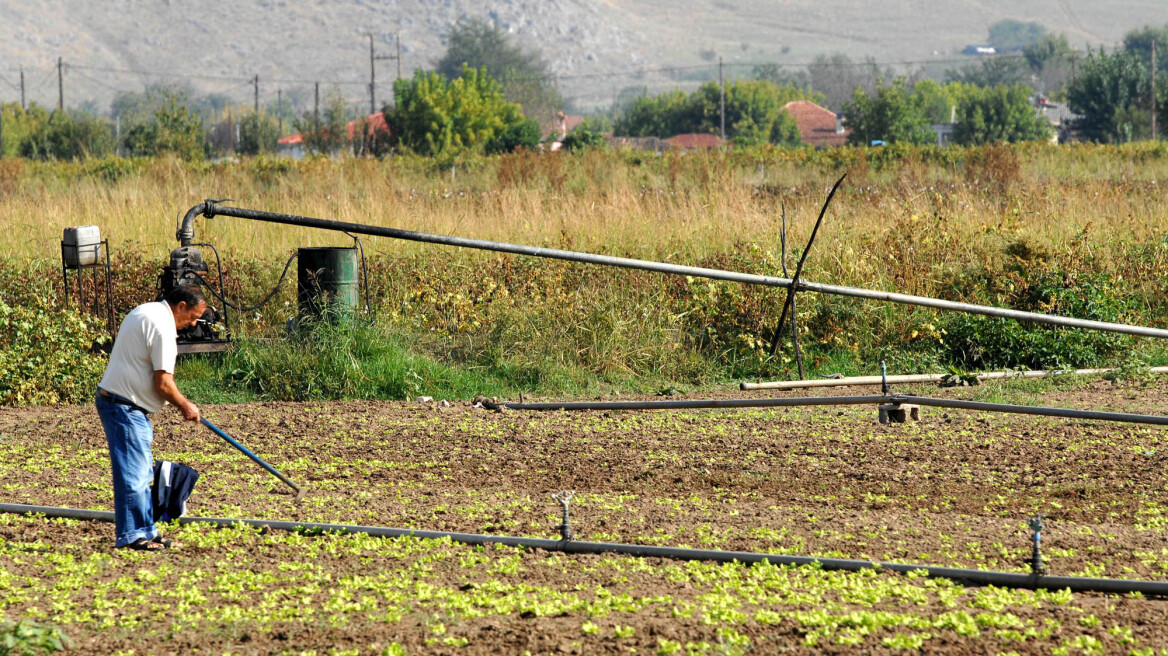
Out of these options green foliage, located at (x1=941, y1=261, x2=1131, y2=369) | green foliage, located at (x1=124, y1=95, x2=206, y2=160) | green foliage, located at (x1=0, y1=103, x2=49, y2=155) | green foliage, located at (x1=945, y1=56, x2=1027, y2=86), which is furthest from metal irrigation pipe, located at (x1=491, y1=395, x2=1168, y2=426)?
green foliage, located at (x1=945, y1=56, x2=1027, y2=86)

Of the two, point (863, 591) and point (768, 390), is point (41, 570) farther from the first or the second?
point (768, 390)

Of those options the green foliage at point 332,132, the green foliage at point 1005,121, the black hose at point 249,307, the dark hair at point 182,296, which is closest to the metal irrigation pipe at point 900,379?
the black hose at point 249,307

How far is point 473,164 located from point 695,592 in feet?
62.3

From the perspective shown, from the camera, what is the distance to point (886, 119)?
48500mm

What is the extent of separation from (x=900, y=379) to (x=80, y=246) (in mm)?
7143

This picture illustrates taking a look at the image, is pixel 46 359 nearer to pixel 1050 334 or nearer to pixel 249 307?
pixel 249 307

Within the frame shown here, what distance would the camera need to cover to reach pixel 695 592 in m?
4.96

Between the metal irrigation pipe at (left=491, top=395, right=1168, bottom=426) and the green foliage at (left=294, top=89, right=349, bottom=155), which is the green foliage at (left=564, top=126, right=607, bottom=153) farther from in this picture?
the metal irrigation pipe at (left=491, top=395, right=1168, bottom=426)

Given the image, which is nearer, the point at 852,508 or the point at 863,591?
the point at 863,591

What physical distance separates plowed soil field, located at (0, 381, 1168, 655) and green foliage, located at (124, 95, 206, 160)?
21.0 meters

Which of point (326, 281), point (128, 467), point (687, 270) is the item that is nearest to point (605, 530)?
point (128, 467)

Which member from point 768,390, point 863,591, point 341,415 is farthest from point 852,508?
point 341,415

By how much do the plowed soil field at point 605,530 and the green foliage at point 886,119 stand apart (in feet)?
134

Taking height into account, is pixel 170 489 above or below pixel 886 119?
below
